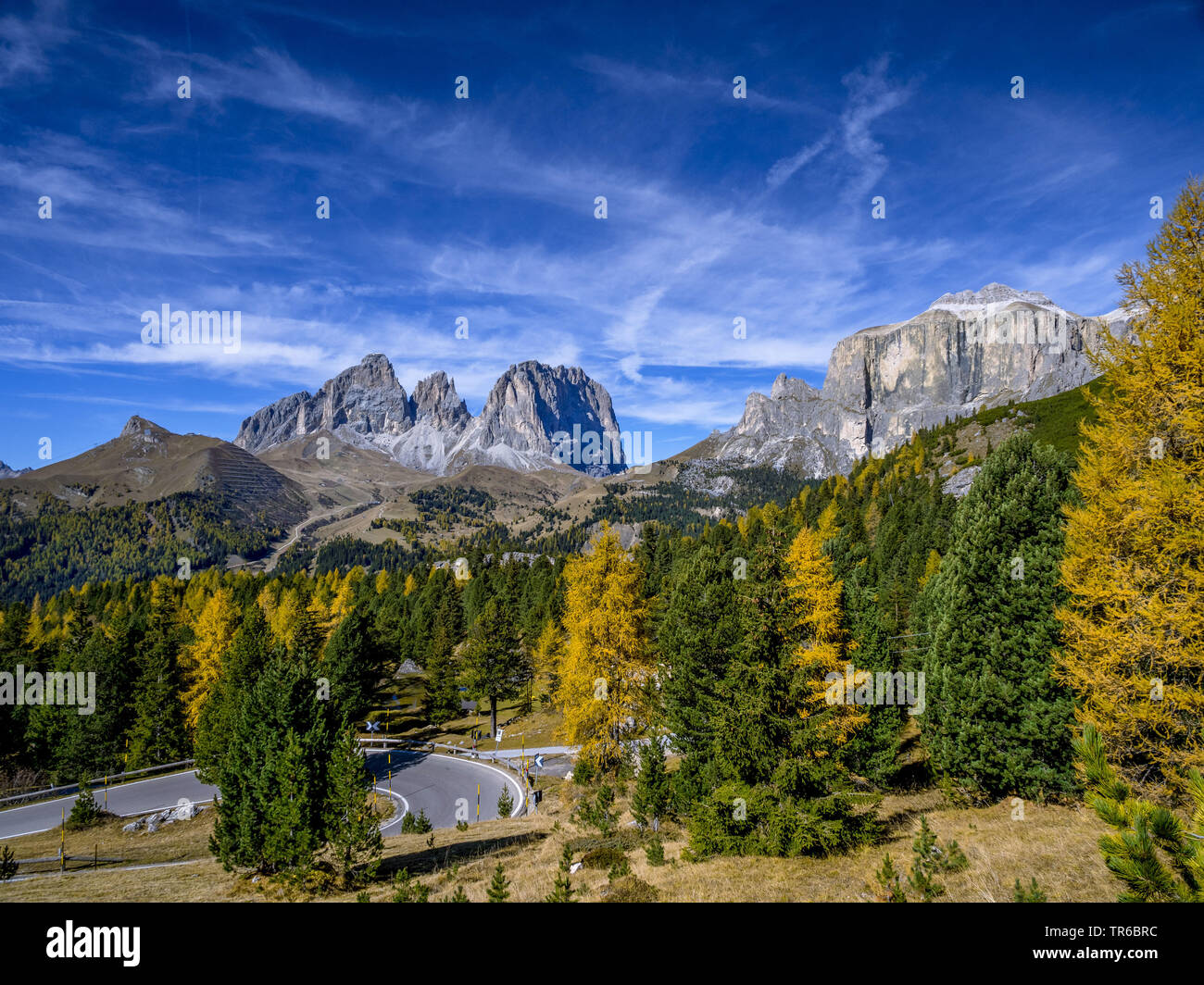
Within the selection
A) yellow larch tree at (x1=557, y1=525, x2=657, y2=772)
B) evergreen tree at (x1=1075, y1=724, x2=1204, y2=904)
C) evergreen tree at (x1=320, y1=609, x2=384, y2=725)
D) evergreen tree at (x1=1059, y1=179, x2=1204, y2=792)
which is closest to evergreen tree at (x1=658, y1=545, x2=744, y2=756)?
yellow larch tree at (x1=557, y1=525, x2=657, y2=772)

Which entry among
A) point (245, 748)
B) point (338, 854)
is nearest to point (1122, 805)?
point (338, 854)

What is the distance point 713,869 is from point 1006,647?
11165 mm

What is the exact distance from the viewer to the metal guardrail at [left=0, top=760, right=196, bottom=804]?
124 ft

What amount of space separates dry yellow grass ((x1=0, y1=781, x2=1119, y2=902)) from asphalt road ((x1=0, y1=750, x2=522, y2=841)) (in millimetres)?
7528

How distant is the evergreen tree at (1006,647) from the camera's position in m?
16.4

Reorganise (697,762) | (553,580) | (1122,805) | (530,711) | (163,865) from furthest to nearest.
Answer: (553,580)
(530,711)
(163,865)
(697,762)
(1122,805)

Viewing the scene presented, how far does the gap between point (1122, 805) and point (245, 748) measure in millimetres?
22440

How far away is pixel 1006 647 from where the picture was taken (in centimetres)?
1692

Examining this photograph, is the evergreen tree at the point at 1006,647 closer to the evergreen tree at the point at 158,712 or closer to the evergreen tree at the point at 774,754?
the evergreen tree at the point at 774,754

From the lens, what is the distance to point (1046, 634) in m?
16.5

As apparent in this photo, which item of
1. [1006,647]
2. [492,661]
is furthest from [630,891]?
[492,661]

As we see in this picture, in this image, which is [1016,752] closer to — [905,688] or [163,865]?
[905,688]

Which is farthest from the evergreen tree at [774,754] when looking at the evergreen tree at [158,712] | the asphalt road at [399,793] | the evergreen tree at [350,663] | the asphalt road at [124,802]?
the evergreen tree at [158,712]

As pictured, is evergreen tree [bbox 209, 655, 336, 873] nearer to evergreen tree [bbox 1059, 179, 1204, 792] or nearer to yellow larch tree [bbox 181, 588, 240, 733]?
evergreen tree [bbox 1059, 179, 1204, 792]
